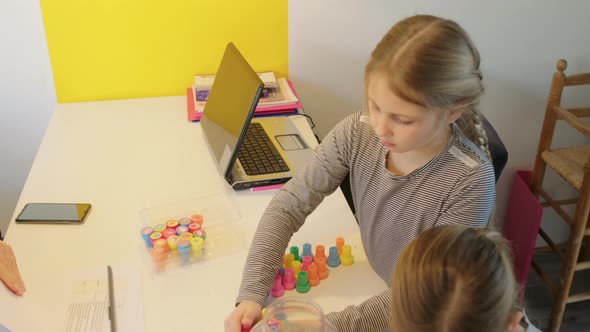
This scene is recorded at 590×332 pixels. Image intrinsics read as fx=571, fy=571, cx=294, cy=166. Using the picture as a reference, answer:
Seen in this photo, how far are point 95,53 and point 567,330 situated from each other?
67.3 inches

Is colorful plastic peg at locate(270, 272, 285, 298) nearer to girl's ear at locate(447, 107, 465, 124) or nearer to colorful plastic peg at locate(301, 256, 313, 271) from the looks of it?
colorful plastic peg at locate(301, 256, 313, 271)

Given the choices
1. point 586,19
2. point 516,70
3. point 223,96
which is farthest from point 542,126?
point 223,96

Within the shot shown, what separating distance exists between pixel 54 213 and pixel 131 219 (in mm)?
156

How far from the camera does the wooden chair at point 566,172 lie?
165 cm

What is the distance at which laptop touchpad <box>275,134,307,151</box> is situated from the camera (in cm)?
142

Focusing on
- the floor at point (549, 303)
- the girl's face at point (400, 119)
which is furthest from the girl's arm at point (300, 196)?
the floor at point (549, 303)

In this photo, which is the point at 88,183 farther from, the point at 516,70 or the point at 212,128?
the point at 516,70

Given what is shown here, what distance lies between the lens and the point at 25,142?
5.84 feet

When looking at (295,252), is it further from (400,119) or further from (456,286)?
(456,286)

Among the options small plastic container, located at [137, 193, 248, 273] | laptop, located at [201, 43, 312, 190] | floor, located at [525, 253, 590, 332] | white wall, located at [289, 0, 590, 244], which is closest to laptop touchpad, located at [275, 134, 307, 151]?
laptop, located at [201, 43, 312, 190]

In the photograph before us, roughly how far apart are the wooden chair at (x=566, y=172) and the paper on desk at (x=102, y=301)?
1.26m

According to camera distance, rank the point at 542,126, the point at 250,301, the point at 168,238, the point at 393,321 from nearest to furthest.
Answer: the point at 393,321 < the point at 250,301 < the point at 168,238 < the point at 542,126

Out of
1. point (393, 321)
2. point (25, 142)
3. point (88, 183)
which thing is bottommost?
point (25, 142)

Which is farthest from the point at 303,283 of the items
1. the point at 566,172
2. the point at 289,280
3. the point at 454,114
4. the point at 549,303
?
the point at 549,303
